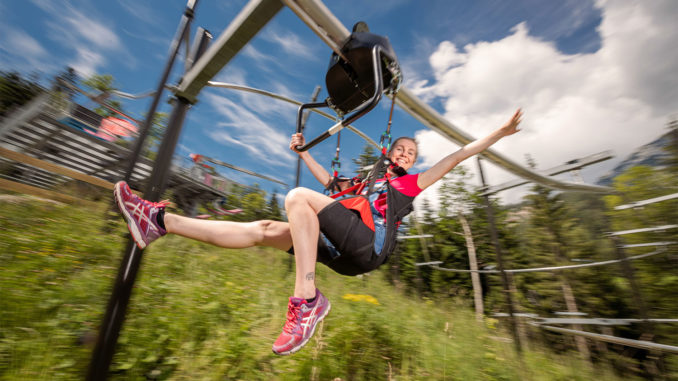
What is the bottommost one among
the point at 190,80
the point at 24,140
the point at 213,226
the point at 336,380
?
the point at 336,380

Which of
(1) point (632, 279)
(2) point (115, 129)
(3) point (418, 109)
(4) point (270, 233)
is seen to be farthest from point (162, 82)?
(2) point (115, 129)

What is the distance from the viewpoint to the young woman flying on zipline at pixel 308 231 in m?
1.09

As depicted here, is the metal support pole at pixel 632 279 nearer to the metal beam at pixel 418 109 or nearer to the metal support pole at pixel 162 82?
the metal beam at pixel 418 109

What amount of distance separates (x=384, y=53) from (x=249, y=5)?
0.66m

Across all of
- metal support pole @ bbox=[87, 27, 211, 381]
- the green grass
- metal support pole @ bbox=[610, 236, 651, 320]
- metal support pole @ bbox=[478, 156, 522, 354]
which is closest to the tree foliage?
the green grass

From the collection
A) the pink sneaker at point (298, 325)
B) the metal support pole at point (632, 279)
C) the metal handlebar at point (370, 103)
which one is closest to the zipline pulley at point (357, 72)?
the metal handlebar at point (370, 103)

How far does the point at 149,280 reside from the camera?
3215 mm

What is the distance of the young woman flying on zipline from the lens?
42.9 inches

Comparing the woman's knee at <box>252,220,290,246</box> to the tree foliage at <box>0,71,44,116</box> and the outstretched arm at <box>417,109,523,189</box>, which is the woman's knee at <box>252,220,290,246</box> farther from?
the tree foliage at <box>0,71,44,116</box>

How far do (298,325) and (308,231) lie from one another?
37cm

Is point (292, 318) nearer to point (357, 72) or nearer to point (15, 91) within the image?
point (357, 72)

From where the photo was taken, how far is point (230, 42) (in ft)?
4.33

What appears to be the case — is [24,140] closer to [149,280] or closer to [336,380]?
[149,280]

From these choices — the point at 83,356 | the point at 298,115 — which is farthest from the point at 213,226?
the point at 83,356
